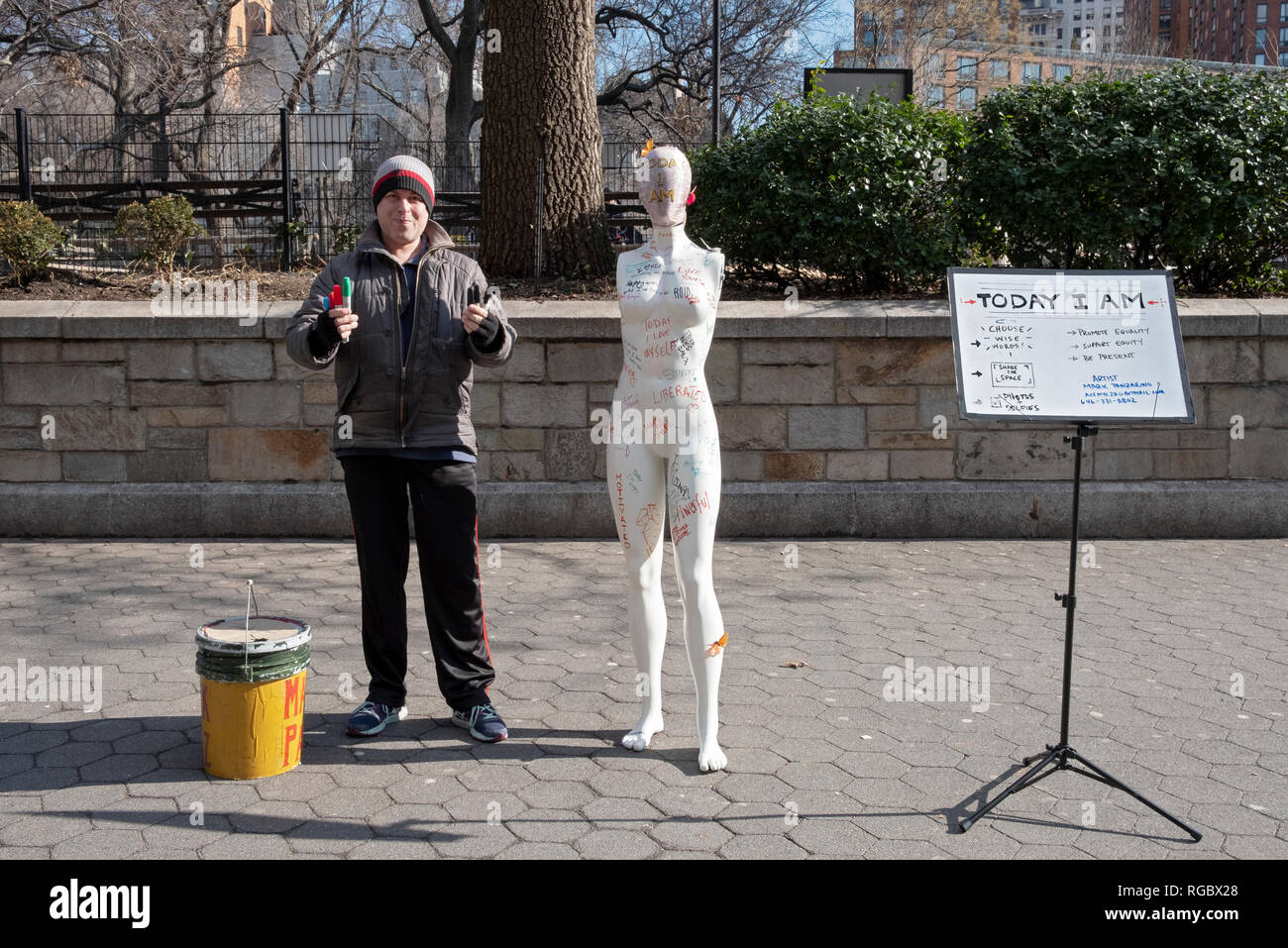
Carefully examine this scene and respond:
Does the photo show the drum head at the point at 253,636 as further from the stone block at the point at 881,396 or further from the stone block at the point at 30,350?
the stone block at the point at 881,396

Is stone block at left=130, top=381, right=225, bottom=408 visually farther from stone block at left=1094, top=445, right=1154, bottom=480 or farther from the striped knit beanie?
stone block at left=1094, top=445, right=1154, bottom=480

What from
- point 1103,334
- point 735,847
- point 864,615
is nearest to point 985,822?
point 735,847

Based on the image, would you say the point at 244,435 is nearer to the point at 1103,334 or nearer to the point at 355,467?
the point at 355,467

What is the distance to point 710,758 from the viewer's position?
453cm

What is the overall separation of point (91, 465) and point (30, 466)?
0.43m

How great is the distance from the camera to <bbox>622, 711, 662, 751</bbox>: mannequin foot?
15.5 feet

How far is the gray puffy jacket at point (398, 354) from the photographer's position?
4730 mm

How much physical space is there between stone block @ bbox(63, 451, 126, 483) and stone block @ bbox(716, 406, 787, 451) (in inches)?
165

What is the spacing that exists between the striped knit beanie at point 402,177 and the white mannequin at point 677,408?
0.87m

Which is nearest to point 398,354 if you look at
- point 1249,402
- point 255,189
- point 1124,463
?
point 1124,463

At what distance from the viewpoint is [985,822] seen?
13.5ft

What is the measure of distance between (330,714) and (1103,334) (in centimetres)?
351
